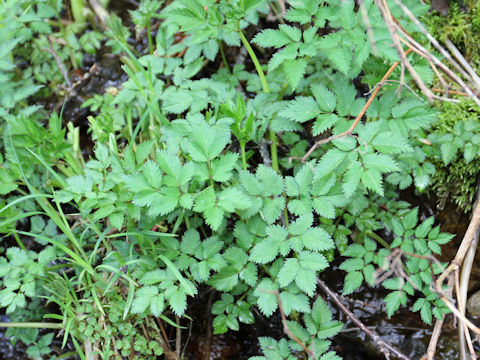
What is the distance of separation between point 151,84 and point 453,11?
63.5 inches

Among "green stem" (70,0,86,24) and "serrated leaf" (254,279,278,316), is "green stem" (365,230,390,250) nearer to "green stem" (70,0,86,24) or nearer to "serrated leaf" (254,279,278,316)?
"serrated leaf" (254,279,278,316)

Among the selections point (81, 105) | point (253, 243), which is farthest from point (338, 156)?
point (81, 105)

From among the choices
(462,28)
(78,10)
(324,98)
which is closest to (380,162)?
(324,98)

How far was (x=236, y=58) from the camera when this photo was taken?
2621 millimetres

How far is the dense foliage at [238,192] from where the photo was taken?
1665mm

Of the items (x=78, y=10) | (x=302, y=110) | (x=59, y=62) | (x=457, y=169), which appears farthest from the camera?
(x=78, y=10)

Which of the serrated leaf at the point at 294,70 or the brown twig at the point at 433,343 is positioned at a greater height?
the serrated leaf at the point at 294,70

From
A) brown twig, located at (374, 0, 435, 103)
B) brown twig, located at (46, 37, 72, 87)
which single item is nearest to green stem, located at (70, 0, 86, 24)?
brown twig, located at (46, 37, 72, 87)

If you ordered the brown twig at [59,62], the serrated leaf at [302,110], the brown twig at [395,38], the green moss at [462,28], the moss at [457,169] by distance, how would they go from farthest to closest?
the brown twig at [59,62] → the green moss at [462,28] → the moss at [457,169] → the serrated leaf at [302,110] → the brown twig at [395,38]

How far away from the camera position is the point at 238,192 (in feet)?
5.33

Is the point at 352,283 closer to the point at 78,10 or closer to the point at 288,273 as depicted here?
the point at 288,273

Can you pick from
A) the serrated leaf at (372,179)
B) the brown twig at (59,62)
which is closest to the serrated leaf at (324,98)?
the serrated leaf at (372,179)

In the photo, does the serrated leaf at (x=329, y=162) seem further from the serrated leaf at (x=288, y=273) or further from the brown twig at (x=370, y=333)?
the brown twig at (x=370, y=333)

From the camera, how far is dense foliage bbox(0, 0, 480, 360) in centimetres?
167
